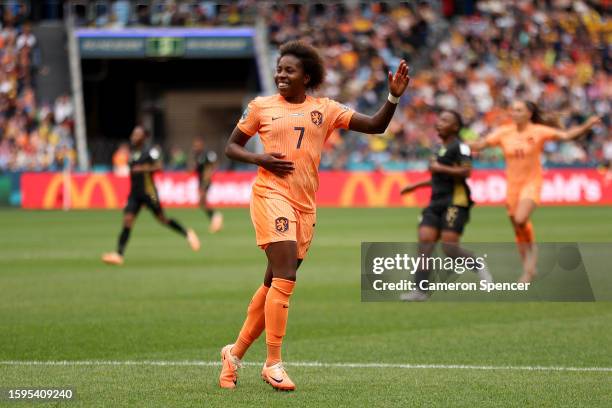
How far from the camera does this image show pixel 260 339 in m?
11.2

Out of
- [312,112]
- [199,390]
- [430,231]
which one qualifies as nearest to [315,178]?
[312,112]

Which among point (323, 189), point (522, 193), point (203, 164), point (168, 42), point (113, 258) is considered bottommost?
point (323, 189)

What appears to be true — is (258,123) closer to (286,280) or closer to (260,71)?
(286,280)

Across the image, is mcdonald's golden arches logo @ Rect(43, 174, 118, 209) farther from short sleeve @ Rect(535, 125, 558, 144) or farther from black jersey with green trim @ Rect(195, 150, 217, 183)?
short sleeve @ Rect(535, 125, 558, 144)

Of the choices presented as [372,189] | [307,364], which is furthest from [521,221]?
[372,189]

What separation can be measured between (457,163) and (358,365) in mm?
5334

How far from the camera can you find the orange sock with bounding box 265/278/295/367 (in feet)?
26.3

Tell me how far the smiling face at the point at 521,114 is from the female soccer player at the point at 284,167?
7457 millimetres

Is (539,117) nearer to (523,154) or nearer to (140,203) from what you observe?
(523,154)

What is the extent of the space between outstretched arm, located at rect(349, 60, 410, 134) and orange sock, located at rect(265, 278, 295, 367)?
1195mm

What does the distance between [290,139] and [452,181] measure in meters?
6.58

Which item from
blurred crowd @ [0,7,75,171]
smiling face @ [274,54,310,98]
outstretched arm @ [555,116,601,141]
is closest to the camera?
smiling face @ [274,54,310,98]

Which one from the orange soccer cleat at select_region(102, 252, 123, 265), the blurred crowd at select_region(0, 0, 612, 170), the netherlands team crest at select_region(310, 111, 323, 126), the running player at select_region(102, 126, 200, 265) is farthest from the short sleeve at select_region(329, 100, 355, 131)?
the blurred crowd at select_region(0, 0, 612, 170)

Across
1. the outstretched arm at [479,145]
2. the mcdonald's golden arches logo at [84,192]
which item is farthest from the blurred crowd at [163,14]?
the outstretched arm at [479,145]
